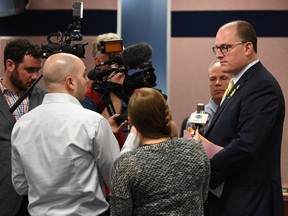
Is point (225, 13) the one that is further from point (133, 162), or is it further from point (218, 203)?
point (133, 162)

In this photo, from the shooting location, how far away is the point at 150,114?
1.85 m

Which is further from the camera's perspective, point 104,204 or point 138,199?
point 104,204

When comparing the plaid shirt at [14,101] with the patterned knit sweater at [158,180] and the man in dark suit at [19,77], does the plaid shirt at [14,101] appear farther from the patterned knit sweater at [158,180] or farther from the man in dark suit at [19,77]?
the patterned knit sweater at [158,180]

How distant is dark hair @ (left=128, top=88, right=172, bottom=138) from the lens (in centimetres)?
185

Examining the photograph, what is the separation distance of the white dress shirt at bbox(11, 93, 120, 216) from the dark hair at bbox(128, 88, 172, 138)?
0.92 ft

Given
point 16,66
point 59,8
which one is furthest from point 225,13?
point 16,66

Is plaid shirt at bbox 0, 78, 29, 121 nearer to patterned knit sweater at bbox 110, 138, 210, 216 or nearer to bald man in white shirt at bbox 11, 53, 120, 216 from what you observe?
bald man in white shirt at bbox 11, 53, 120, 216

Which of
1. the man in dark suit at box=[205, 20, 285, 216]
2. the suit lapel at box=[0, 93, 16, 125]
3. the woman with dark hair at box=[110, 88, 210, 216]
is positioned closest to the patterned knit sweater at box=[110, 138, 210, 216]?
the woman with dark hair at box=[110, 88, 210, 216]

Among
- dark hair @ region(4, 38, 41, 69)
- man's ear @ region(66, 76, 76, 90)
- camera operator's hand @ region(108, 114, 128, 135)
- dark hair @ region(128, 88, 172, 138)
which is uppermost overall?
dark hair @ region(4, 38, 41, 69)

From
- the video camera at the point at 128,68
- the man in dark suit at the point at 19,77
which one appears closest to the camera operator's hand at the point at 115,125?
the video camera at the point at 128,68

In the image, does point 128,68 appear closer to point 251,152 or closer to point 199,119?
point 199,119

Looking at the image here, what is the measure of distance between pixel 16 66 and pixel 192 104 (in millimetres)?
2306

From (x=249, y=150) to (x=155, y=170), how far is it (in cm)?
59

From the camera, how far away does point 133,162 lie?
5.92ft
